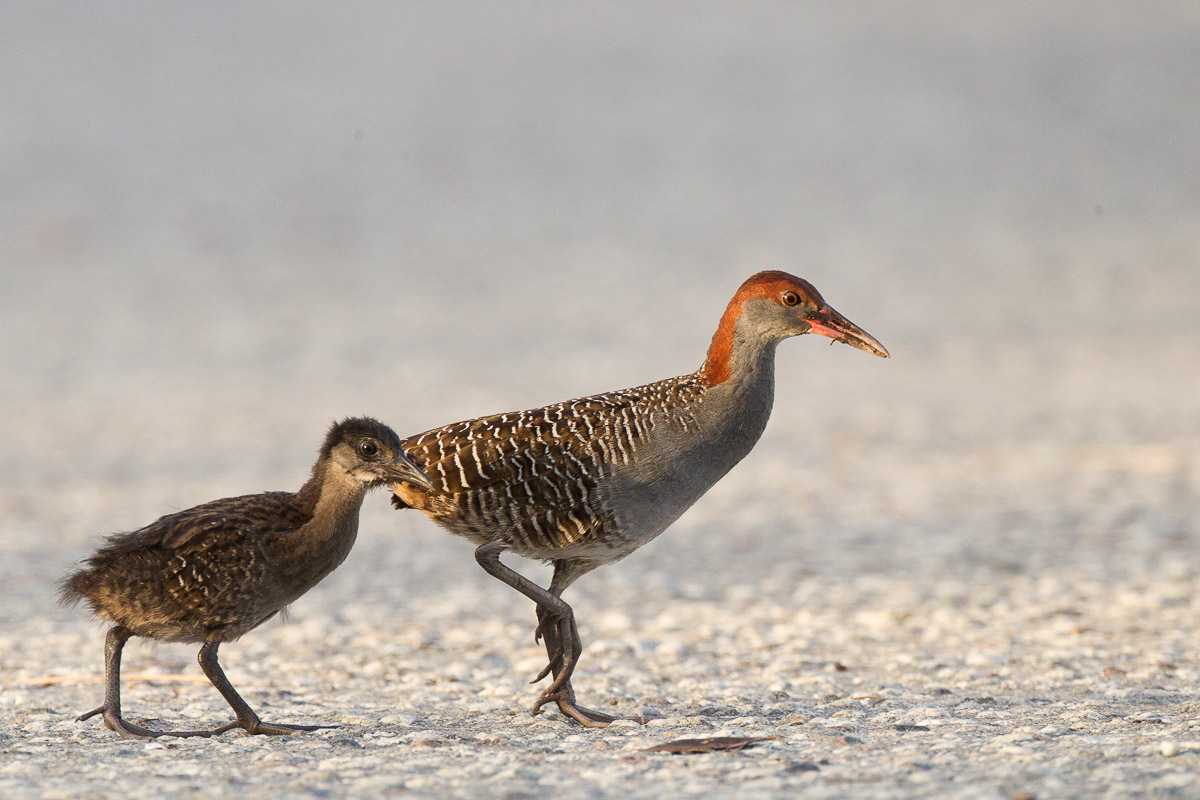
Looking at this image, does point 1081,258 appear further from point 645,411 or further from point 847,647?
point 645,411

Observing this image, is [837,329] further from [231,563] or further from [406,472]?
[231,563]

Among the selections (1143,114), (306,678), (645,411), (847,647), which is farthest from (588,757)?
(1143,114)

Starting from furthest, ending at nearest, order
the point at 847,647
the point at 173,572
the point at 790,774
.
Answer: the point at 847,647, the point at 173,572, the point at 790,774

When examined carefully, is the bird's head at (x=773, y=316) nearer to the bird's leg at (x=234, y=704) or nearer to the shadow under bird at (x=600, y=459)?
the shadow under bird at (x=600, y=459)

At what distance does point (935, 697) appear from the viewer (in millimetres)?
7086

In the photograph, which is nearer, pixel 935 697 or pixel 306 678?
pixel 935 697

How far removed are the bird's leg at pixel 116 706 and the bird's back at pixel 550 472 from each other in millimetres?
1432

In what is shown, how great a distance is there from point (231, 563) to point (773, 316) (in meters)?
2.80

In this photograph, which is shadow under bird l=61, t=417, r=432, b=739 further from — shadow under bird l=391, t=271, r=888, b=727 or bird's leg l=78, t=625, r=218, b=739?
shadow under bird l=391, t=271, r=888, b=727

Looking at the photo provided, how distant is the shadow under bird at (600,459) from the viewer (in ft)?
22.0

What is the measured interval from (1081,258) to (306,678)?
20540mm

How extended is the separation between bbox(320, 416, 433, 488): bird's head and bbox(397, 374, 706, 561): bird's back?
38 centimetres

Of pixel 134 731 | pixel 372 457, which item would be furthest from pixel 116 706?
pixel 372 457

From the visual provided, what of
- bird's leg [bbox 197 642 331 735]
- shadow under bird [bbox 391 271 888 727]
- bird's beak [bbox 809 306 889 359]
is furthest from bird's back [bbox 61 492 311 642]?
bird's beak [bbox 809 306 889 359]
